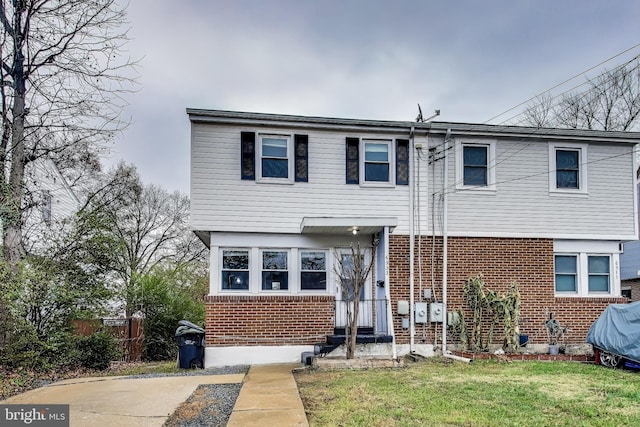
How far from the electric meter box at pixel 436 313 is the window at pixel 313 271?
2.51 metres

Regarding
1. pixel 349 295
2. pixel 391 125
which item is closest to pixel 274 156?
pixel 391 125

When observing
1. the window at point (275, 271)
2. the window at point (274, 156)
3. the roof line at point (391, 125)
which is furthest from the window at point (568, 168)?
the window at point (275, 271)

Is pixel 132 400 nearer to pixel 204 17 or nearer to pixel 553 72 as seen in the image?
pixel 204 17

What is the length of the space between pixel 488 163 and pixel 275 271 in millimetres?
5829

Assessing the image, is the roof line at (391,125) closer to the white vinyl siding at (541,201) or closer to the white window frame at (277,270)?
the white vinyl siding at (541,201)

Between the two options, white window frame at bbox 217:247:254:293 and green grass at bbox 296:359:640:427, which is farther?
white window frame at bbox 217:247:254:293

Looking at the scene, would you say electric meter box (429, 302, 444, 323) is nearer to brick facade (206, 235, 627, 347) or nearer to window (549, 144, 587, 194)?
brick facade (206, 235, 627, 347)

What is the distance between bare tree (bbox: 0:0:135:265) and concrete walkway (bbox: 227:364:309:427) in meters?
6.47

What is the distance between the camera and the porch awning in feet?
32.4

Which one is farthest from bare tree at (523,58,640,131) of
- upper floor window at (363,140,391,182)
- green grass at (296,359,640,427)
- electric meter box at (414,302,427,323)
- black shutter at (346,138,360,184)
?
green grass at (296,359,640,427)

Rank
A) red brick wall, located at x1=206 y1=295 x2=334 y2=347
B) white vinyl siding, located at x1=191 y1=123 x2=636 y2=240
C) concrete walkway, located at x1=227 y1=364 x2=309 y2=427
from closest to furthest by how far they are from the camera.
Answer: concrete walkway, located at x1=227 y1=364 x2=309 y2=427 < red brick wall, located at x1=206 y1=295 x2=334 y2=347 < white vinyl siding, located at x1=191 y1=123 x2=636 y2=240

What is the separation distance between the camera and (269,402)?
6.11 meters

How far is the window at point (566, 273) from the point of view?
1156cm

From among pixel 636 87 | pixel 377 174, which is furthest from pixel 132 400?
pixel 636 87
